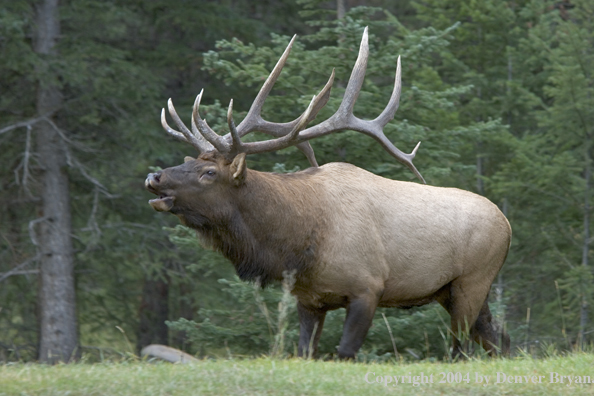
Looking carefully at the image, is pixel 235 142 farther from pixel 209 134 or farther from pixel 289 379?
pixel 289 379

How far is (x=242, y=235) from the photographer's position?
6922 millimetres

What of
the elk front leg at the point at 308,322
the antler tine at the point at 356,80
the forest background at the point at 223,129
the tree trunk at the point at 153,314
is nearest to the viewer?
the elk front leg at the point at 308,322

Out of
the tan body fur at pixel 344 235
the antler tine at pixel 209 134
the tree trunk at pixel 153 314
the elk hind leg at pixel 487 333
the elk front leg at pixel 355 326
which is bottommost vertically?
the tree trunk at pixel 153 314

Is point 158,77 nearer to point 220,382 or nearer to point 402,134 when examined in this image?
point 402,134

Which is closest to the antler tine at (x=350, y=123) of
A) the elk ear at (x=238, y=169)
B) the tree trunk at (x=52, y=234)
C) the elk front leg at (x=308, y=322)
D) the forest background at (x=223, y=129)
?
the elk ear at (x=238, y=169)

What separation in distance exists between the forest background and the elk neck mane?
229cm

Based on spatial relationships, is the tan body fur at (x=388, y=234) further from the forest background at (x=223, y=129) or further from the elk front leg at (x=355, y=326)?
the forest background at (x=223, y=129)

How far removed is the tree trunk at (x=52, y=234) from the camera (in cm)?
1314

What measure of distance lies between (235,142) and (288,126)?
2.42 ft

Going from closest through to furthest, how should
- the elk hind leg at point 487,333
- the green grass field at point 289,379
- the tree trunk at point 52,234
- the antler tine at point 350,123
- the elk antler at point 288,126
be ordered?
the green grass field at point 289,379, the elk antler at point 288,126, the antler tine at point 350,123, the elk hind leg at point 487,333, the tree trunk at point 52,234

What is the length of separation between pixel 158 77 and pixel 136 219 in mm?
2676

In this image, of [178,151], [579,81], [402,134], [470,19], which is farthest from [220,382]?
[470,19]

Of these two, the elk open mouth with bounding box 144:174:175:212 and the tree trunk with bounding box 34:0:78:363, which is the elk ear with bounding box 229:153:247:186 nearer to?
the elk open mouth with bounding box 144:174:175:212

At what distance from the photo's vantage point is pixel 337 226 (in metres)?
6.93
